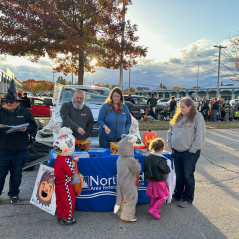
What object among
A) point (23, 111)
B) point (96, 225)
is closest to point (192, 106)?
point (96, 225)

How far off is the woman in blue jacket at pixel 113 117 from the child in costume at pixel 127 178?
1.00m

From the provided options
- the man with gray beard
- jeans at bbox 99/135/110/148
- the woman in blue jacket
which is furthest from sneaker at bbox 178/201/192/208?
the man with gray beard

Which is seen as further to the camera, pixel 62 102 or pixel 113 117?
pixel 62 102

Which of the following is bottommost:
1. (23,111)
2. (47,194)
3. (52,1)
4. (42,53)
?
(47,194)

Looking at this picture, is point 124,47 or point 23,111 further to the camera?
point 124,47

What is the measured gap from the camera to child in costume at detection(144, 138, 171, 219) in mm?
3158

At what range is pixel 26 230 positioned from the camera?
9.46ft

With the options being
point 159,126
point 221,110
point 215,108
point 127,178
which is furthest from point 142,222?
point 221,110

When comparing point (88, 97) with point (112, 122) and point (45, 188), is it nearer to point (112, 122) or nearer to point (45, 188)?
point (112, 122)

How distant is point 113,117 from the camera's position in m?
4.05

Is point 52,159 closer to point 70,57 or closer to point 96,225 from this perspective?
point 96,225

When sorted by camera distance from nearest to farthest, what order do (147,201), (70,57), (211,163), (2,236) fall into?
(2,236), (147,201), (211,163), (70,57)

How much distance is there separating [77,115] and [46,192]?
4.67ft

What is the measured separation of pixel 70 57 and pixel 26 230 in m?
14.8
